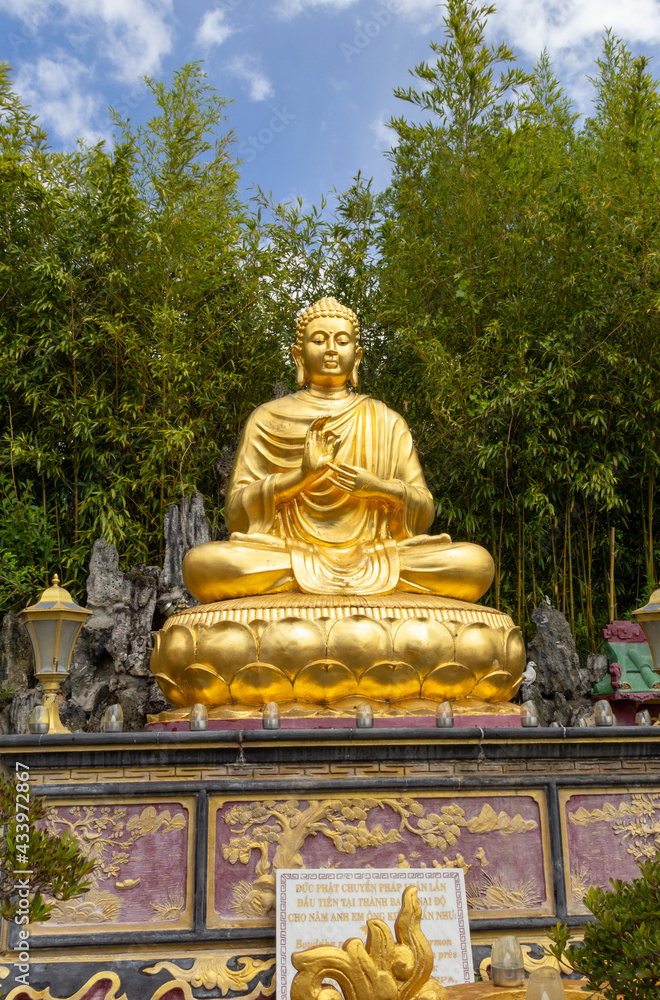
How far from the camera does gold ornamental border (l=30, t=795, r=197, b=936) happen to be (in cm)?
336

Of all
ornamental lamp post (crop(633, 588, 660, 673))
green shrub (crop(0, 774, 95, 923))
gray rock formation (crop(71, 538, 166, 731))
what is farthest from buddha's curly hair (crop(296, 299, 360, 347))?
green shrub (crop(0, 774, 95, 923))

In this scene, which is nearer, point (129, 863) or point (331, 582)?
point (129, 863)

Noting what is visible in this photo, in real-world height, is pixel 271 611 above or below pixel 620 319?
below

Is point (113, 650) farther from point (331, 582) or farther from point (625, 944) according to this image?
point (625, 944)

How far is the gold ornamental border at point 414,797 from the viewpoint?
3.43 meters

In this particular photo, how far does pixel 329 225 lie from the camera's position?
841cm

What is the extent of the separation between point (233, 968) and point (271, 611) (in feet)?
5.85

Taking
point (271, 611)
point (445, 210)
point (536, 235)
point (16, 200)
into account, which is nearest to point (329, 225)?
point (445, 210)

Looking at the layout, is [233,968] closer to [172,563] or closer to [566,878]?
[566,878]

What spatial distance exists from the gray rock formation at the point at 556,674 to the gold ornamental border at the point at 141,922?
Result: 4131 millimetres

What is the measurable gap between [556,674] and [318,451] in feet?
9.90

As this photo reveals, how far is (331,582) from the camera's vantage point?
5.17m

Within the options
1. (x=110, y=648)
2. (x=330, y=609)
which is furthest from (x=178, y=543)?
(x=330, y=609)

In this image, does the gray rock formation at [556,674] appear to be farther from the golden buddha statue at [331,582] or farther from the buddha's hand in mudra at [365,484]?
the buddha's hand in mudra at [365,484]
